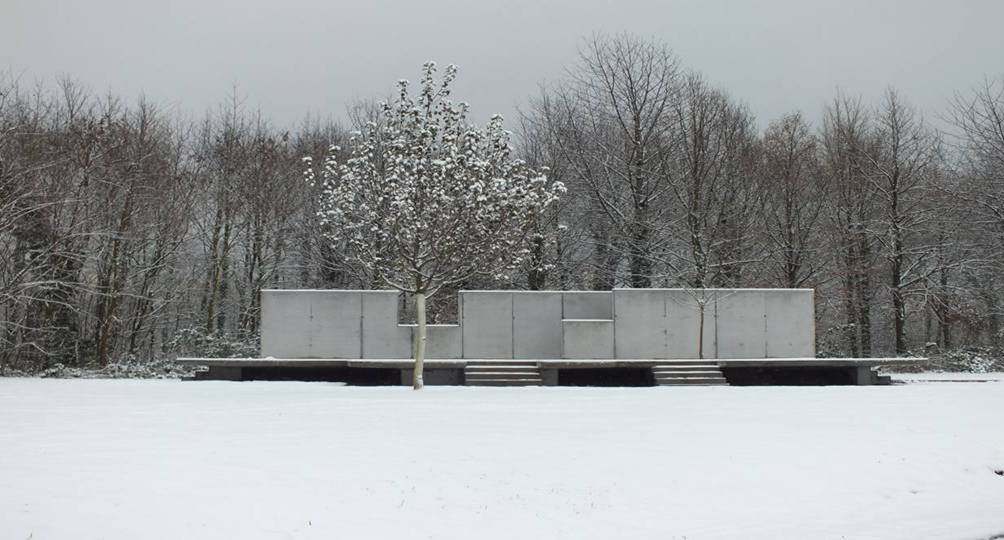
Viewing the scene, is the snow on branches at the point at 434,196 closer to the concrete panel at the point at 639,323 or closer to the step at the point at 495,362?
the step at the point at 495,362

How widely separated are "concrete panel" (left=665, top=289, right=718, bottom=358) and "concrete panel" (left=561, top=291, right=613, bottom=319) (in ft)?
6.38

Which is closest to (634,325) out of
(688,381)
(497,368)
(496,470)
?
(688,381)

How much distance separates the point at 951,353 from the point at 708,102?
12.4 m

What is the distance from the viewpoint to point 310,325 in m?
25.4

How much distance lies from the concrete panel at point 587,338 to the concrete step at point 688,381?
201cm

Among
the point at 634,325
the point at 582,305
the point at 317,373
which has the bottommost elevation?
the point at 317,373

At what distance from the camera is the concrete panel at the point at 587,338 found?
82.0 feet

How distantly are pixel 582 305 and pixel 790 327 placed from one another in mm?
5623

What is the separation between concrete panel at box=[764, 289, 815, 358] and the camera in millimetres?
25422

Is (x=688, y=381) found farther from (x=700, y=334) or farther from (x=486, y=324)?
(x=486, y=324)

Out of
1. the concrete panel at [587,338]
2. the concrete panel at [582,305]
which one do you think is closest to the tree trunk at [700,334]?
the concrete panel at [587,338]

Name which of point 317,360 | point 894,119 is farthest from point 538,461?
point 894,119

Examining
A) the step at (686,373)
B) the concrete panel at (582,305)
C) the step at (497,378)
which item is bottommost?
the step at (497,378)

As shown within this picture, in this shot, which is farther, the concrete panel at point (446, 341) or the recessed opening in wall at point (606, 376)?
the concrete panel at point (446, 341)
